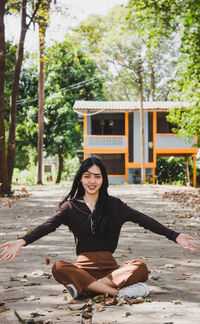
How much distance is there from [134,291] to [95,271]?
0.40 m

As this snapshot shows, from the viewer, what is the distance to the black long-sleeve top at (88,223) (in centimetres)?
393

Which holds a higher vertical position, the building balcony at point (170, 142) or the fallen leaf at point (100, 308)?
the building balcony at point (170, 142)

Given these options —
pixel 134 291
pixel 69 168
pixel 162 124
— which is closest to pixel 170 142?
pixel 162 124

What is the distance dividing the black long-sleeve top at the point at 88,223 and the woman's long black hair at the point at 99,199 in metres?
0.05

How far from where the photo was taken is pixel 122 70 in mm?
39125

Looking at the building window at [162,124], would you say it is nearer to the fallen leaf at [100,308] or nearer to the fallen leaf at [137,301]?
the fallen leaf at [137,301]

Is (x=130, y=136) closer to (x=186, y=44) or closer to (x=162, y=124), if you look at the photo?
(x=162, y=124)

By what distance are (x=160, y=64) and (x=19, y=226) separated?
33.0m

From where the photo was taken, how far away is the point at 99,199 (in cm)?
413

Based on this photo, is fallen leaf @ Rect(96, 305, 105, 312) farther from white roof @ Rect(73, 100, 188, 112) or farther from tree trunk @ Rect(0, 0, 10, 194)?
white roof @ Rect(73, 100, 188, 112)

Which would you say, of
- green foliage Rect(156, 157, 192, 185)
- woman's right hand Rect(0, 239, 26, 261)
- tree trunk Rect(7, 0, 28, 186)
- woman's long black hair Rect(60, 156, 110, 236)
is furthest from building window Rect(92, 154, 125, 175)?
woman's right hand Rect(0, 239, 26, 261)

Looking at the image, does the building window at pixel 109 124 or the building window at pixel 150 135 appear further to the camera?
the building window at pixel 109 124

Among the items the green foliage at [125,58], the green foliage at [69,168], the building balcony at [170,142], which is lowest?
the green foliage at [69,168]

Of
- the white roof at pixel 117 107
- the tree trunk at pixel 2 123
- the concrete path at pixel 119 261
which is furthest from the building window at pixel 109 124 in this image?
the concrete path at pixel 119 261
